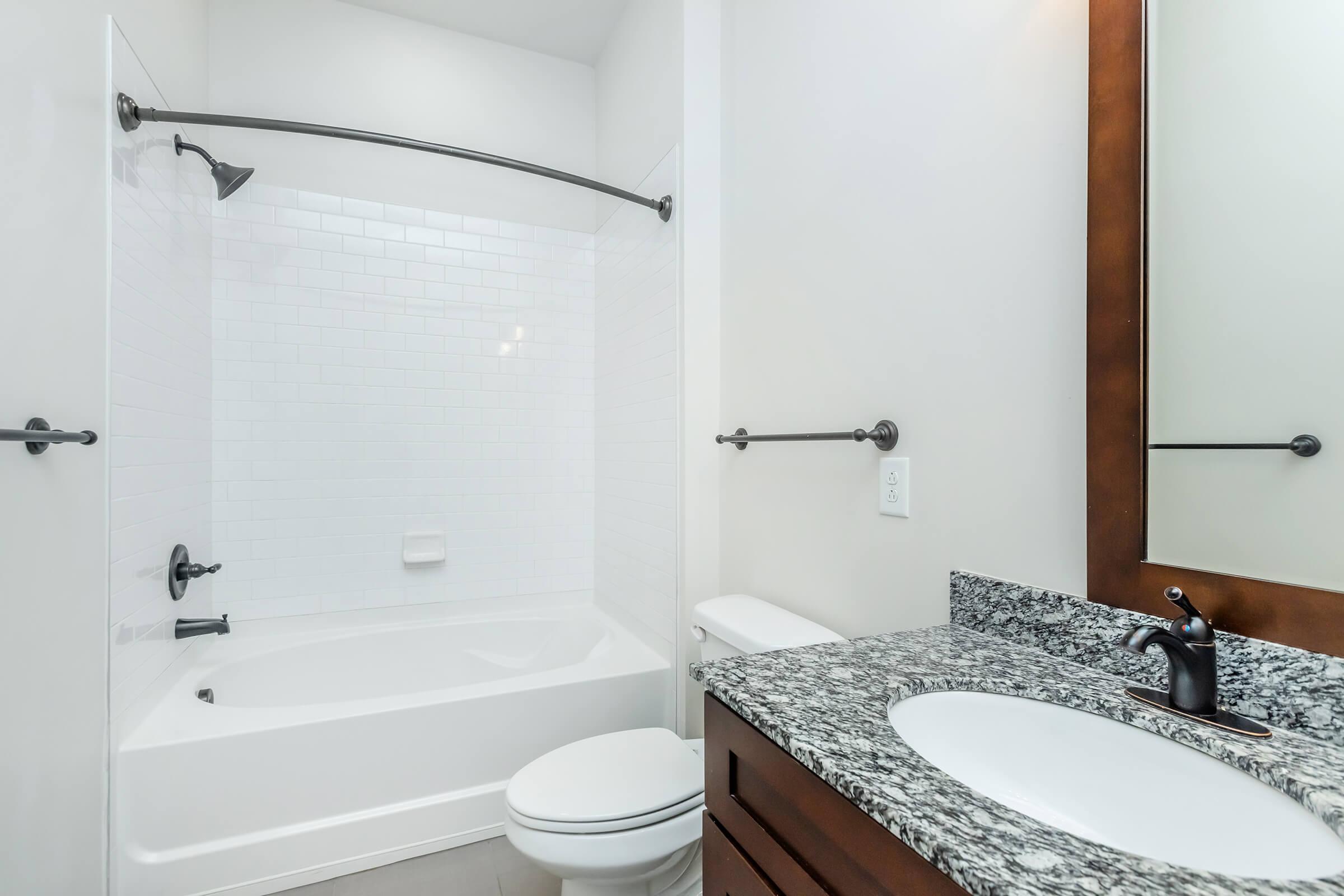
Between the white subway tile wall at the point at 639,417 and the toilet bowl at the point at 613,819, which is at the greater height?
the white subway tile wall at the point at 639,417

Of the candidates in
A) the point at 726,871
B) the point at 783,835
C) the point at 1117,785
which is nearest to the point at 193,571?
the point at 726,871

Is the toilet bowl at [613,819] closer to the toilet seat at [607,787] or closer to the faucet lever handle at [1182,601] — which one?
the toilet seat at [607,787]

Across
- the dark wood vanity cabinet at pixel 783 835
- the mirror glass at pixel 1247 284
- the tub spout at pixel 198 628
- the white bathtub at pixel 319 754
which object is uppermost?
the mirror glass at pixel 1247 284

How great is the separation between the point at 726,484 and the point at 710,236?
0.81 m

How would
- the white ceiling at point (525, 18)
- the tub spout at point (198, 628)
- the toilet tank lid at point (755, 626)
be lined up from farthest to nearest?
the white ceiling at point (525, 18), the tub spout at point (198, 628), the toilet tank lid at point (755, 626)

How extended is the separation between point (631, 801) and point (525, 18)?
2790 mm

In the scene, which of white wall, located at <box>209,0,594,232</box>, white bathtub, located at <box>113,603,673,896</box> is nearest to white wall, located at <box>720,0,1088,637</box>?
white bathtub, located at <box>113,603,673,896</box>

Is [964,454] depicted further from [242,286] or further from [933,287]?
[242,286]

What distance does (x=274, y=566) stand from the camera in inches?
91.6

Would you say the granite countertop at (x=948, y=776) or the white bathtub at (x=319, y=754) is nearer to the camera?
the granite countertop at (x=948, y=776)

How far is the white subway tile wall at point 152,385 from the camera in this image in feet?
4.99

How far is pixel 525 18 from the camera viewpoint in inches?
98.4

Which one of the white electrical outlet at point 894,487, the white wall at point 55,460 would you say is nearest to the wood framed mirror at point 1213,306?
the white electrical outlet at point 894,487

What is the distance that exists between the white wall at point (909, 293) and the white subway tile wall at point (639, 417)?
0.28 metres
